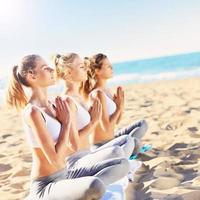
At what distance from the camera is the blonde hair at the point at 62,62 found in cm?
270

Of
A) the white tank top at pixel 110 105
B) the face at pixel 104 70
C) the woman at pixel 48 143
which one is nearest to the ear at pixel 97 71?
the face at pixel 104 70

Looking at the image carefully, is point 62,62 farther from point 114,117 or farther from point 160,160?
point 160,160

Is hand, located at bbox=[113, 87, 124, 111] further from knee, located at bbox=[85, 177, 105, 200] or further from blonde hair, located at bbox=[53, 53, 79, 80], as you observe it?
knee, located at bbox=[85, 177, 105, 200]

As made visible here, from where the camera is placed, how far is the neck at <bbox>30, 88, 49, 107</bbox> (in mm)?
2172

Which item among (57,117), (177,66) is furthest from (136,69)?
(57,117)

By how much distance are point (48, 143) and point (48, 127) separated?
14cm

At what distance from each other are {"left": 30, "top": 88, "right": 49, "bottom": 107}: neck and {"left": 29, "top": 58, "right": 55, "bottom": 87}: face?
34 millimetres

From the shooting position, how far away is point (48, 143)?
6.48 feet

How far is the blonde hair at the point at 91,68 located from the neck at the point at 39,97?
3.25 ft

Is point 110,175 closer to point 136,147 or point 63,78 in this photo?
point 63,78

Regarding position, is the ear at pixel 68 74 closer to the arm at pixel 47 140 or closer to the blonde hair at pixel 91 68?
the blonde hair at pixel 91 68

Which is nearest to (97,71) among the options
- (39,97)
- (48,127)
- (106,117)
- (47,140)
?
(106,117)

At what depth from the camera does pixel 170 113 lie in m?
5.67

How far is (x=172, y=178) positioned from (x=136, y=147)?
70 cm
